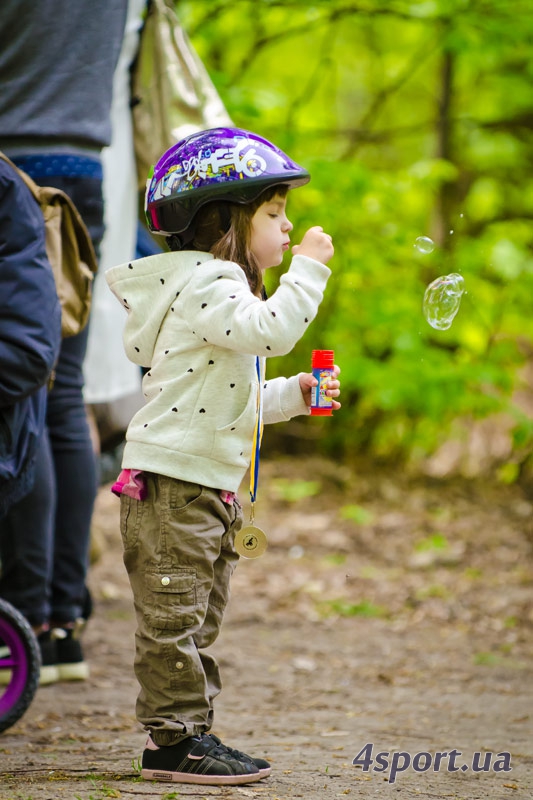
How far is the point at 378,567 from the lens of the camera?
4.97m

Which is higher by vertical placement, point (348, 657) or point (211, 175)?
point (211, 175)

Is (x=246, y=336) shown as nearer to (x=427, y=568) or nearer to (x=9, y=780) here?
(x=9, y=780)

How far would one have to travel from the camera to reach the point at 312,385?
2.14m

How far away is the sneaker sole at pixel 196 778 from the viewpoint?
2.01m

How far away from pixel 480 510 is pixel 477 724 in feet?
9.49

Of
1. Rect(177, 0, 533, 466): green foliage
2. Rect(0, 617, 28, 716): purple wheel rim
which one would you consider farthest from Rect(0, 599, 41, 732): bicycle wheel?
Rect(177, 0, 533, 466): green foliage

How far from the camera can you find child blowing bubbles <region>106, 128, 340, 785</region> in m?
2.00

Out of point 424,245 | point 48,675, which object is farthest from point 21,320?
point 48,675

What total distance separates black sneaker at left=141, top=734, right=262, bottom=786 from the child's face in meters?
0.97

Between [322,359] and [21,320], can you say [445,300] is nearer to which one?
[322,359]

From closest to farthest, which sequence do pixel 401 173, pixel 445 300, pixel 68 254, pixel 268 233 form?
1. pixel 268 233
2. pixel 445 300
3. pixel 68 254
4. pixel 401 173

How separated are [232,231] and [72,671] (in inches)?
63.8

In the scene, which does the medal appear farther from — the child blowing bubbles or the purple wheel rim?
the purple wheel rim

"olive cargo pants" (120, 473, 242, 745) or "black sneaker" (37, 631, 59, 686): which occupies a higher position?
"olive cargo pants" (120, 473, 242, 745)
